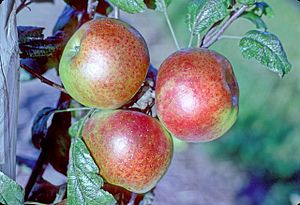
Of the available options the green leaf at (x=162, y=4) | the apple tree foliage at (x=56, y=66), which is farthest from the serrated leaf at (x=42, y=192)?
the green leaf at (x=162, y=4)

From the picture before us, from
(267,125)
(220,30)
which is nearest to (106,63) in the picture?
(220,30)

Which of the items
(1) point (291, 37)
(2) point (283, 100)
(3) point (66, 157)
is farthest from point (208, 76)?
(1) point (291, 37)

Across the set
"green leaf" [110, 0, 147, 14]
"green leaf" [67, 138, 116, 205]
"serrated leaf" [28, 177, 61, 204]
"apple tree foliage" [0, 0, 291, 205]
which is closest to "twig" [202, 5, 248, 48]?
"apple tree foliage" [0, 0, 291, 205]

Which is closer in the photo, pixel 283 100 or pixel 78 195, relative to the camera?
pixel 78 195

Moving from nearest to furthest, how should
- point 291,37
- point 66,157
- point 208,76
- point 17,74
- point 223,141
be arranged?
point 17,74
point 208,76
point 66,157
point 223,141
point 291,37

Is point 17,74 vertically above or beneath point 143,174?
above

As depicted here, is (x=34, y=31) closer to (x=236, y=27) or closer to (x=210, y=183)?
(x=210, y=183)

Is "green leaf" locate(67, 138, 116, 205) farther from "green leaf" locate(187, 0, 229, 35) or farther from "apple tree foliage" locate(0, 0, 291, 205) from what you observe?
→ "green leaf" locate(187, 0, 229, 35)

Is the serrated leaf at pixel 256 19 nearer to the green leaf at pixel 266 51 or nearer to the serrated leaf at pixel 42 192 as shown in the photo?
the green leaf at pixel 266 51
